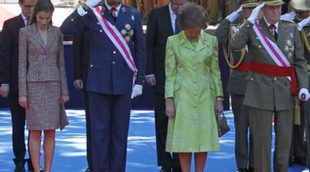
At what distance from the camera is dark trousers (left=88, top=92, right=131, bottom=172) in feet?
23.0

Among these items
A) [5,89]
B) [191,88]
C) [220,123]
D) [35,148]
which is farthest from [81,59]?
[220,123]

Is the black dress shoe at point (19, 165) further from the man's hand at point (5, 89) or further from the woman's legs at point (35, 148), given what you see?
the man's hand at point (5, 89)

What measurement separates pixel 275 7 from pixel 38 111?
250 cm

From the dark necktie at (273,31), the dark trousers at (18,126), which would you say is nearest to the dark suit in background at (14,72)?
the dark trousers at (18,126)

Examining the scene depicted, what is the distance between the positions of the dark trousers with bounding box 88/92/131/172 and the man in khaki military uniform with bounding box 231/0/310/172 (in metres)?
1.22

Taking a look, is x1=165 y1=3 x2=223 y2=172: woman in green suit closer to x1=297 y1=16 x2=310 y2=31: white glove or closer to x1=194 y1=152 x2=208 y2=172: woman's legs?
x1=194 y1=152 x2=208 y2=172: woman's legs

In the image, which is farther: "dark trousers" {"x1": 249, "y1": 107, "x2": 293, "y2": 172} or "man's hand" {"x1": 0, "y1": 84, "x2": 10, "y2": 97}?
"man's hand" {"x1": 0, "y1": 84, "x2": 10, "y2": 97}

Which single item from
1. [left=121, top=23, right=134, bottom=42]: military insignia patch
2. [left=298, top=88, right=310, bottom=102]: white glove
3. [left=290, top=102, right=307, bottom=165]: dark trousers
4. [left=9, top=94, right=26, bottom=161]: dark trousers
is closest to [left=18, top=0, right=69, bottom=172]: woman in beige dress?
[left=9, top=94, right=26, bottom=161]: dark trousers

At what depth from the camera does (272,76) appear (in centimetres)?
670

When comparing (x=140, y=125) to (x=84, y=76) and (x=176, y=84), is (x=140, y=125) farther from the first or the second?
(x=176, y=84)

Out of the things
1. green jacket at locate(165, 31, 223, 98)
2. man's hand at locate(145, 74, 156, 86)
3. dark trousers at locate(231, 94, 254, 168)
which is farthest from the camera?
man's hand at locate(145, 74, 156, 86)

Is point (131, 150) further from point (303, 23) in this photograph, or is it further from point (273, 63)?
point (273, 63)

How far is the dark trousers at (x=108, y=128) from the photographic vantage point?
7004 mm

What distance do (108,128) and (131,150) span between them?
2513 mm
